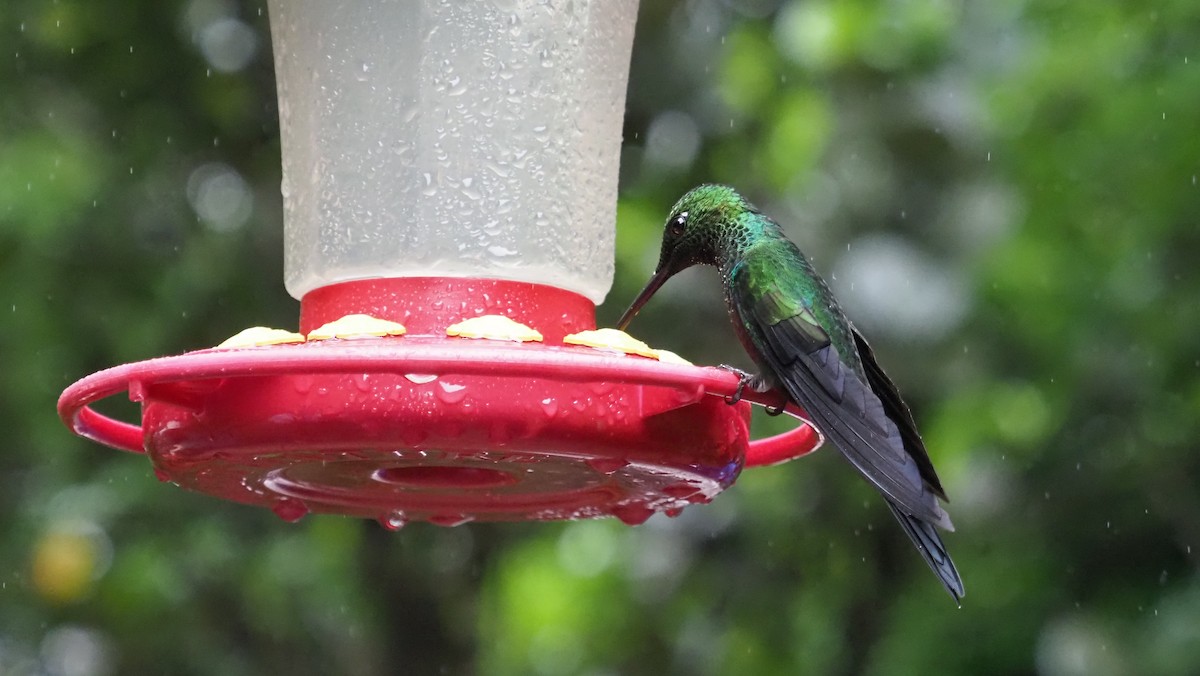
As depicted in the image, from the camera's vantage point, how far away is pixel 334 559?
6.68 meters

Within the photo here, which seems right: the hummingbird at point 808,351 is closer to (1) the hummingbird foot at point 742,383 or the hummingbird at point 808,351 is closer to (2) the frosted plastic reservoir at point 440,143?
(1) the hummingbird foot at point 742,383

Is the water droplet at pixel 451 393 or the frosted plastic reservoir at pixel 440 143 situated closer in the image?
the water droplet at pixel 451 393

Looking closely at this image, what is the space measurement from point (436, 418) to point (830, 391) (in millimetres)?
954

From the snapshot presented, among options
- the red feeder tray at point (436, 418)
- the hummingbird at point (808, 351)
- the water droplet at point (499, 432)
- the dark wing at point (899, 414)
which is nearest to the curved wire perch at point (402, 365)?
the red feeder tray at point (436, 418)

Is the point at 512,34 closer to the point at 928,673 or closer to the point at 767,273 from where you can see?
the point at 767,273

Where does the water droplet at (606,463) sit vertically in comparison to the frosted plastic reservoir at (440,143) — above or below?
below

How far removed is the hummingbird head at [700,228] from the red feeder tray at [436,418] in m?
0.50

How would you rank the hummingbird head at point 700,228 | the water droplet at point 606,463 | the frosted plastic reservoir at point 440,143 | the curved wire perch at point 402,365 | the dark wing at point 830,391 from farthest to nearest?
the hummingbird head at point 700,228 < the frosted plastic reservoir at point 440,143 < the dark wing at point 830,391 < the water droplet at point 606,463 < the curved wire perch at point 402,365

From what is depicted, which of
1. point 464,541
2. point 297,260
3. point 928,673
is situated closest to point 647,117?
point 464,541

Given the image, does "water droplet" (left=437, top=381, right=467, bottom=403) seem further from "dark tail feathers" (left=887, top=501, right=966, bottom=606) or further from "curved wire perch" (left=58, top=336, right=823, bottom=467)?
"dark tail feathers" (left=887, top=501, right=966, bottom=606)

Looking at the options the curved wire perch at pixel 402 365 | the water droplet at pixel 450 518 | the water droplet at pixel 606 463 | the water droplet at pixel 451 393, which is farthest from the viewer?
the water droplet at pixel 450 518

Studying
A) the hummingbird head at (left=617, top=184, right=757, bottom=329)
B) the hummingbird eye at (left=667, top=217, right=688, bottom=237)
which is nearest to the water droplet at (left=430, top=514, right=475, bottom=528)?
the hummingbird head at (left=617, top=184, right=757, bottom=329)

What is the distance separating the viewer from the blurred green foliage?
630cm

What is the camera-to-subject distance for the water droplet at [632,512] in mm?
3605
